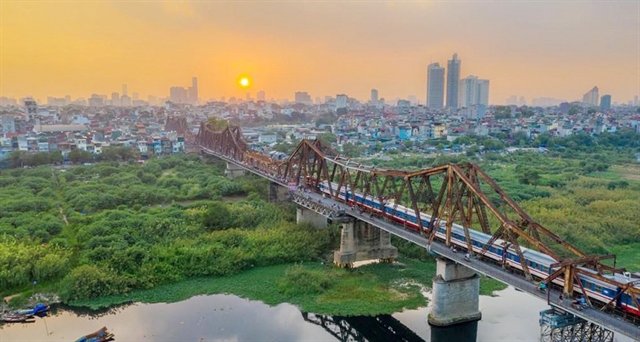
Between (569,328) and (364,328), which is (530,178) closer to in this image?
(364,328)

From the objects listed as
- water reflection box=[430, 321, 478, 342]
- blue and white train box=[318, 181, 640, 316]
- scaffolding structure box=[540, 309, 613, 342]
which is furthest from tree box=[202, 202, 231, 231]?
scaffolding structure box=[540, 309, 613, 342]

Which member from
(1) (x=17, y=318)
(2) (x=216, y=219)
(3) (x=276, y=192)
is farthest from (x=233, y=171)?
(1) (x=17, y=318)

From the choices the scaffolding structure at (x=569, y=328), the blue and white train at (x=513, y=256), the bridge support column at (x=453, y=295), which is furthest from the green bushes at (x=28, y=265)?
the scaffolding structure at (x=569, y=328)

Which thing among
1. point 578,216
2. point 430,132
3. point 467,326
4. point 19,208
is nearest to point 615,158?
point 430,132

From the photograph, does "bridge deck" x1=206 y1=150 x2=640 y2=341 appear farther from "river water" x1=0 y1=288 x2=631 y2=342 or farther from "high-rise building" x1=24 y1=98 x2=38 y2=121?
"high-rise building" x1=24 y1=98 x2=38 y2=121

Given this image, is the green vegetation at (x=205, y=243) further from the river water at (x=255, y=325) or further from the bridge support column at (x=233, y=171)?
the bridge support column at (x=233, y=171)

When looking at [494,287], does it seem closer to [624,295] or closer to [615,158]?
[624,295]
